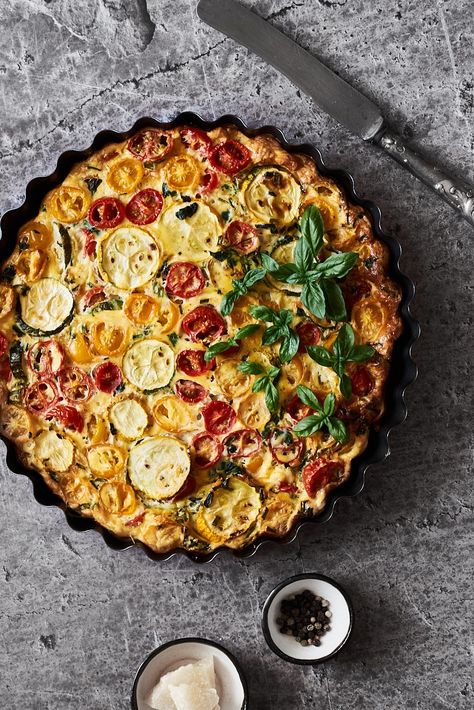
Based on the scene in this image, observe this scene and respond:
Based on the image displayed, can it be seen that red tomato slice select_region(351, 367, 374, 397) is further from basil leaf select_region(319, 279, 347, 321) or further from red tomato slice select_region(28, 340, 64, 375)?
red tomato slice select_region(28, 340, 64, 375)

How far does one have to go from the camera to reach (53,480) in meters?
3.51

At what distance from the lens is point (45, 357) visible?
3.49m

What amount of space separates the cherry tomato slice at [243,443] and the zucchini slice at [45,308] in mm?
904

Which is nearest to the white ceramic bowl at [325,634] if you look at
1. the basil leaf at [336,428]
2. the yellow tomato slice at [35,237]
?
the basil leaf at [336,428]

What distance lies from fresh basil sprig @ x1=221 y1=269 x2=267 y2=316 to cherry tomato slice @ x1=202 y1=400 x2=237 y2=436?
41cm

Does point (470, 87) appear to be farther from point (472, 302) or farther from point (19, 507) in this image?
point (19, 507)

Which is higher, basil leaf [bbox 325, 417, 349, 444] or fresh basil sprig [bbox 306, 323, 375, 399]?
fresh basil sprig [bbox 306, 323, 375, 399]

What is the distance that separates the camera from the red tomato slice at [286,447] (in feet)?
11.2

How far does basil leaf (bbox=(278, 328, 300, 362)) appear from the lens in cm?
333

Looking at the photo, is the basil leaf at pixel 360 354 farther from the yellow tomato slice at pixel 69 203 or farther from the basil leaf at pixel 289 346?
the yellow tomato slice at pixel 69 203

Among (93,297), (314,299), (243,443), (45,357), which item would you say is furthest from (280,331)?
(45,357)

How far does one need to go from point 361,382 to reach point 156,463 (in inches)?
38.3

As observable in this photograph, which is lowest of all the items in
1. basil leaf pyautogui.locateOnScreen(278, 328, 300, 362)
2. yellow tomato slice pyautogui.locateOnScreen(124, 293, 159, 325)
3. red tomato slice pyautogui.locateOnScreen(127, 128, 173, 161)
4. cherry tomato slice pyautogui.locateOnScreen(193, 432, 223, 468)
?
cherry tomato slice pyautogui.locateOnScreen(193, 432, 223, 468)

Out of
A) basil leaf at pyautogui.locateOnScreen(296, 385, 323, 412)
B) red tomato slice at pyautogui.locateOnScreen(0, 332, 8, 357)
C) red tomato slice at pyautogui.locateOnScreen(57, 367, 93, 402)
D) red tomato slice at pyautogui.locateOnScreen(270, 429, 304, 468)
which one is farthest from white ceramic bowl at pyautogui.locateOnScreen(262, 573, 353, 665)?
red tomato slice at pyautogui.locateOnScreen(0, 332, 8, 357)
